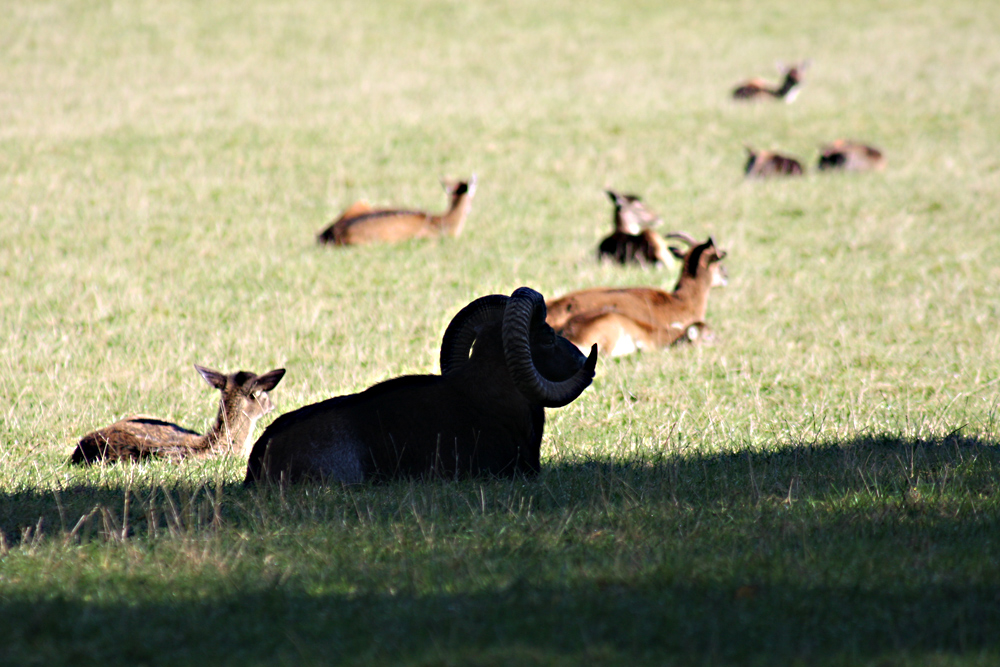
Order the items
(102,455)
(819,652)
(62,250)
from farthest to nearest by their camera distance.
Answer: (62,250) → (102,455) → (819,652)

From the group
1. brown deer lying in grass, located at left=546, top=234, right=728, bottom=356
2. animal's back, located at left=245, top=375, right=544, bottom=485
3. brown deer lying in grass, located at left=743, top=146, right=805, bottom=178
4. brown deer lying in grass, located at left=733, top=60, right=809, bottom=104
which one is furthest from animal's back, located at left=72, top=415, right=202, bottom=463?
brown deer lying in grass, located at left=733, top=60, right=809, bottom=104

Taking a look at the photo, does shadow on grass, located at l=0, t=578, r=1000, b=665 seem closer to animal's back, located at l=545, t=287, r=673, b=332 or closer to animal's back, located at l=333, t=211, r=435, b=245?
animal's back, located at l=545, t=287, r=673, b=332

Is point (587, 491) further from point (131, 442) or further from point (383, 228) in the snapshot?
point (383, 228)

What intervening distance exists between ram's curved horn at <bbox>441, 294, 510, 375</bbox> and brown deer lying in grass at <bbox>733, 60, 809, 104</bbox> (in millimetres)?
25272

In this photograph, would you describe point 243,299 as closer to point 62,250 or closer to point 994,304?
point 62,250

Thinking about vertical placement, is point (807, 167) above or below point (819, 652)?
above

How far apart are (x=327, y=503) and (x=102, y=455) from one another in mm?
2753

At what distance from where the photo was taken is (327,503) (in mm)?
6461

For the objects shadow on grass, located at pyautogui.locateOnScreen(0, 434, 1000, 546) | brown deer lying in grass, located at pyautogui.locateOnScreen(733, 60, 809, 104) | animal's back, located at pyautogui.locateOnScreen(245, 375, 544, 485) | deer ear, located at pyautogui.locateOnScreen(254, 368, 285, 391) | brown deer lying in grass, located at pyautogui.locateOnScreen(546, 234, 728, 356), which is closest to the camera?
shadow on grass, located at pyautogui.locateOnScreen(0, 434, 1000, 546)

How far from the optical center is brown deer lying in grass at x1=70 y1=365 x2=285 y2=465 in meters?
8.38

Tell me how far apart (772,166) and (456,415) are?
1725cm

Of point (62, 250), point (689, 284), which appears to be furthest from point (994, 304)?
point (62, 250)

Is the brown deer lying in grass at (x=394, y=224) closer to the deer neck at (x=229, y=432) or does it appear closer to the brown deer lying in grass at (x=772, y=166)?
the brown deer lying in grass at (x=772, y=166)

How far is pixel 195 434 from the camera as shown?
901 centimetres
